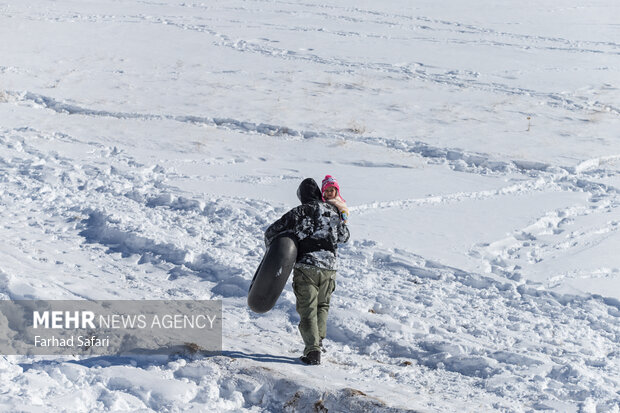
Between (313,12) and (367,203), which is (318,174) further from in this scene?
(313,12)

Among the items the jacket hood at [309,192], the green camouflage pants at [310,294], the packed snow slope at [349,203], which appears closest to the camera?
the packed snow slope at [349,203]

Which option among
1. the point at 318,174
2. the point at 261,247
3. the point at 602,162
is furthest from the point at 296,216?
the point at 602,162

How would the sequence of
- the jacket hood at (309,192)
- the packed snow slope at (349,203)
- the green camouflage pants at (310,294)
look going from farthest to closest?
the jacket hood at (309,192) → the green camouflage pants at (310,294) → the packed snow slope at (349,203)

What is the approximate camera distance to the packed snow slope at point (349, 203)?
4891mm

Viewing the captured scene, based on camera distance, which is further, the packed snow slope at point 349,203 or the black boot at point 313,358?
the black boot at point 313,358

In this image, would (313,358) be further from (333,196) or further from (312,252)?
(333,196)

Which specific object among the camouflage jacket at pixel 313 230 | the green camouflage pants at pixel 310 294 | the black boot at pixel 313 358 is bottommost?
the black boot at pixel 313 358

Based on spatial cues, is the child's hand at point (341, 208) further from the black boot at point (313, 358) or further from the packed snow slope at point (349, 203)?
the packed snow slope at point (349, 203)

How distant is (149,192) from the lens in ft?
30.6

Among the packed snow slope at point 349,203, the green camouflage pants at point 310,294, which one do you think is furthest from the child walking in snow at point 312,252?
the packed snow slope at point 349,203

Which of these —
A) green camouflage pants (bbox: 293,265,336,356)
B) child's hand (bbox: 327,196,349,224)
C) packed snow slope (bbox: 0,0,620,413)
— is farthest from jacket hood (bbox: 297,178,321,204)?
packed snow slope (bbox: 0,0,620,413)

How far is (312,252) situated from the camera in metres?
5.04

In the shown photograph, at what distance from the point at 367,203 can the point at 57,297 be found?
482cm

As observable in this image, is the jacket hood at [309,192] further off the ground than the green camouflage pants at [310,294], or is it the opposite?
the jacket hood at [309,192]
